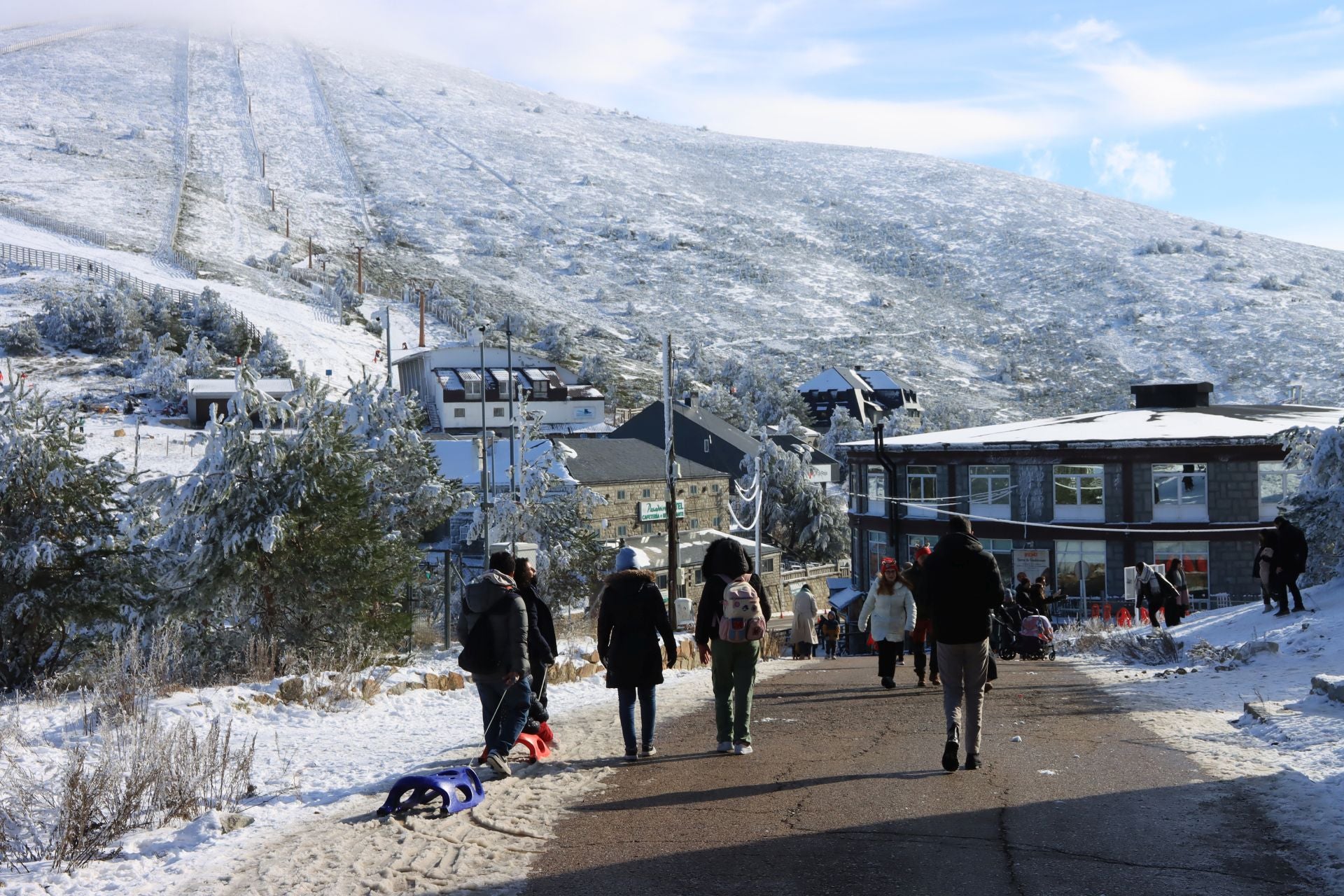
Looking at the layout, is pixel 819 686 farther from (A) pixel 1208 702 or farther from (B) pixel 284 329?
(B) pixel 284 329

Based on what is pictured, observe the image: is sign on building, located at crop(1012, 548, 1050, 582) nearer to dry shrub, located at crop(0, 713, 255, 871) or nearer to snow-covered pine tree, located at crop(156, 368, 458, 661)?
snow-covered pine tree, located at crop(156, 368, 458, 661)

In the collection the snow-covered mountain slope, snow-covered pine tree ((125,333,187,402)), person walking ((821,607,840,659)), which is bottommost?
person walking ((821,607,840,659))

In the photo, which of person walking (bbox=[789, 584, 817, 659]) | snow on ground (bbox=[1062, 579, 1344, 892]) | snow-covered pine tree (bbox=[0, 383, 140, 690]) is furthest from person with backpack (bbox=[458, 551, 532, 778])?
person walking (bbox=[789, 584, 817, 659])

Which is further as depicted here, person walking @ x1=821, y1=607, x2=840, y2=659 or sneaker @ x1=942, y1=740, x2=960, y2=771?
person walking @ x1=821, y1=607, x2=840, y2=659

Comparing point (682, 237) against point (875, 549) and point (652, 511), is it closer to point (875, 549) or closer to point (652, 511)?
point (652, 511)

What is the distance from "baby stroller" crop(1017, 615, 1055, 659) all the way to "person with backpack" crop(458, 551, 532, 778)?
12.2 metres

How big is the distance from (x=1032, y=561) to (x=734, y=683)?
112ft

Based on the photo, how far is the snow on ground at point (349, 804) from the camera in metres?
6.29

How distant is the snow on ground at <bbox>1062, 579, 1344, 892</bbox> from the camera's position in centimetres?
705

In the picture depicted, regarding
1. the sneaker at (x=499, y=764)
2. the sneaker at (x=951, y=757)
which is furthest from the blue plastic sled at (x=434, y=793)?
the sneaker at (x=951, y=757)

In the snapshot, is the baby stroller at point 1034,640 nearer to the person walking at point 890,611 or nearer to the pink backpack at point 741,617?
the person walking at point 890,611

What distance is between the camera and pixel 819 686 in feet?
46.7

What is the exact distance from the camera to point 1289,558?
690 inches

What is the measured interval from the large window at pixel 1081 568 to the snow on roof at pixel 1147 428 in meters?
3.60
